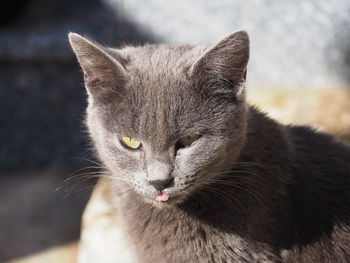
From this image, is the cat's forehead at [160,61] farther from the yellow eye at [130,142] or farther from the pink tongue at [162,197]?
the pink tongue at [162,197]

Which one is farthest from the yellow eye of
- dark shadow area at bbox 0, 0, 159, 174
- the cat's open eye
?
dark shadow area at bbox 0, 0, 159, 174

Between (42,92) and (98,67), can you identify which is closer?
(98,67)

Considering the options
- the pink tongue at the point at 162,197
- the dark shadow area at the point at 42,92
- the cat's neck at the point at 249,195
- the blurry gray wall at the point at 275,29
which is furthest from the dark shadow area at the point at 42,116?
the pink tongue at the point at 162,197

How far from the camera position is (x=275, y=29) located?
327 centimetres

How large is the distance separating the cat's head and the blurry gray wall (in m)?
1.60

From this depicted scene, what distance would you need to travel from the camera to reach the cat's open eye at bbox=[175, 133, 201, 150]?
5.62 feet

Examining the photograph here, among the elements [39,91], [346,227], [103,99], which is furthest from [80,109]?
[346,227]

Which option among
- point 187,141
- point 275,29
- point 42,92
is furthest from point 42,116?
point 187,141

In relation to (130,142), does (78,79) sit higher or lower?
lower

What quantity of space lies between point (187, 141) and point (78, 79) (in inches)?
91.0

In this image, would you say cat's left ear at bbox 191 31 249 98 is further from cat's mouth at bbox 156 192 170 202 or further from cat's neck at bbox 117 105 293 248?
cat's mouth at bbox 156 192 170 202

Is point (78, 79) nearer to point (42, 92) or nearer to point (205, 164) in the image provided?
point (42, 92)

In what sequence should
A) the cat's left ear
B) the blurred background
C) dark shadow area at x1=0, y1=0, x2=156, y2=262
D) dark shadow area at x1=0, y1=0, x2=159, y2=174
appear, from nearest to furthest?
1. the cat's left ear
2. the blurred background
3. dark shadow area at x1=0, y1=0, x2=156, y2=262
4. dark shadow area at x1=0, y1=0, x2=159, y2=174

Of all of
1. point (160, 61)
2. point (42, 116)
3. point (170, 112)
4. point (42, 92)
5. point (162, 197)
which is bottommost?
point (42, 116)
